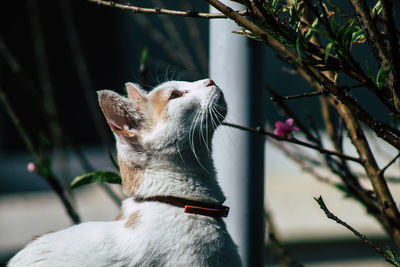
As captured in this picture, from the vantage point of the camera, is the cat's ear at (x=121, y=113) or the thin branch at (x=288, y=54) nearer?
the thin branch at (x=288, y=54)

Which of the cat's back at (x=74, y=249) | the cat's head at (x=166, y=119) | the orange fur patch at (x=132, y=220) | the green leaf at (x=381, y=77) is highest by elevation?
the green leaf at (x=381, y=77)

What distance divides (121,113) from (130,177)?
0.58 feet

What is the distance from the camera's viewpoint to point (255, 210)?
1325 mm

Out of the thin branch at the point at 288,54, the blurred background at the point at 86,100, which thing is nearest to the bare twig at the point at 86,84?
the thin branch at the point at 288,54

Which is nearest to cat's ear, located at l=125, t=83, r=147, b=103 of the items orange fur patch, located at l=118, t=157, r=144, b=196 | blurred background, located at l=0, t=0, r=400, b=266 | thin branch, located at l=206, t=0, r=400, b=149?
orange fur patch, located at l=118, t=157, r=144, b=196

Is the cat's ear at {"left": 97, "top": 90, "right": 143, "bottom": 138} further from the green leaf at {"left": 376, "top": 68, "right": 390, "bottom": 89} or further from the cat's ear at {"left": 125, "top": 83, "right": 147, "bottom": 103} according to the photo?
the green leaf at {"left": 376, "top": 68, "right": 390, "bottom": 89}

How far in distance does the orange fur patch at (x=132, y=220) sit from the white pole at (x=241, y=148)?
254 mm

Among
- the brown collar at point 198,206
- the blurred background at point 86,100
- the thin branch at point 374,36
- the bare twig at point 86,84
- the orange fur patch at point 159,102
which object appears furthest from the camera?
the blurred background at point 86,100

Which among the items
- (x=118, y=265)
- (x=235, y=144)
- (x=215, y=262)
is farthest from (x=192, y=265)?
(x=235, y=144)

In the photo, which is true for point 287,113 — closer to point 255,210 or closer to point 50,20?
point 255,210

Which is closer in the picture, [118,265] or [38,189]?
[118,265]

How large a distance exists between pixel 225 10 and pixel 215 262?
64 cm

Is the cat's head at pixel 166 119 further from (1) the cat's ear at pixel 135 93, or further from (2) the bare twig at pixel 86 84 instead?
(2) the bare twig at pixel 86 84

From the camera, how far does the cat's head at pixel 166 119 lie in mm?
1325
